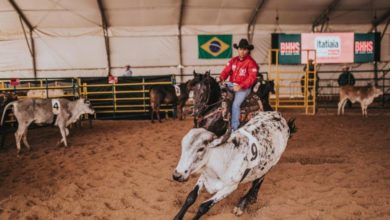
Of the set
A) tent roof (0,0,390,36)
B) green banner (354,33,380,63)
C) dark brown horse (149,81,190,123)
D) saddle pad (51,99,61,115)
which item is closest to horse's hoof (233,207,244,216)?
saddle pad (51,99,61,115)

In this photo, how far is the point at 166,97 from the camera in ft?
35.8

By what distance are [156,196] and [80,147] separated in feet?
11.2

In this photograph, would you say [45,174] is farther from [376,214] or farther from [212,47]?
[212,47]

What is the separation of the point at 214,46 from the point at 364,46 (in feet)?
24.4

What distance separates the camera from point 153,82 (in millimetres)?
11406

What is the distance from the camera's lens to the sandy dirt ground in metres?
3.63

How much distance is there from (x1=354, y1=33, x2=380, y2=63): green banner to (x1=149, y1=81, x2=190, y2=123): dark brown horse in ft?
33.7

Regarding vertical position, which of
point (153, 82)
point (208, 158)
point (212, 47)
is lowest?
point (208, 158)

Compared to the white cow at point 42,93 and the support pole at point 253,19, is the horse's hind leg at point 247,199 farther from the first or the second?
the support pole at point 253,19

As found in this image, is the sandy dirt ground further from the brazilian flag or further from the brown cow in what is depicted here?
the brazilian flag

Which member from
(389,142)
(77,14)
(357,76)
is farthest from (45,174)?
(357,76)

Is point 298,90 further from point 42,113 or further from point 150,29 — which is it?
point 42,113

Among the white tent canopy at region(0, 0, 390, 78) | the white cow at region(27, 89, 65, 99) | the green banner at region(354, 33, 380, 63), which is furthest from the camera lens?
the green banner at region(354, 33, 380, 63)

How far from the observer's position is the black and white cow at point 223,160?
2.92 meters
